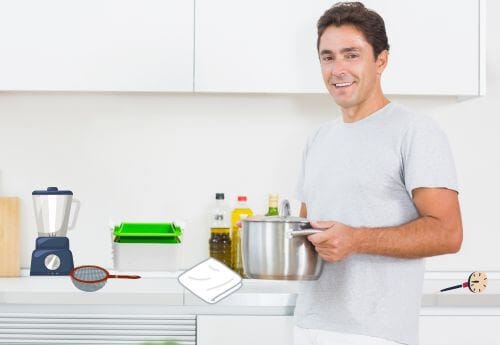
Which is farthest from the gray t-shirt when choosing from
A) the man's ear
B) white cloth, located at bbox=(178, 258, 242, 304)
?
white cloth, located at bbox=(178, 258, 242, 304)

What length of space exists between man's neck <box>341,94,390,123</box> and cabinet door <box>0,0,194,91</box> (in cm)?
78

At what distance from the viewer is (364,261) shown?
1.56 metres

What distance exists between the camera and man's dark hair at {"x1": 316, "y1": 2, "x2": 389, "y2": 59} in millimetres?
1638

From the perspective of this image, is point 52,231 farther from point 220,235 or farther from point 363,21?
point 363,21

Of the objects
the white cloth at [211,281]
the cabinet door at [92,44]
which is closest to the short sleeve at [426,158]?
the white cloth at [211,281]

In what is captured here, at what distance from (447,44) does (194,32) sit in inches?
29.9

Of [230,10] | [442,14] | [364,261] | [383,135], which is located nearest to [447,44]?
[442,14]

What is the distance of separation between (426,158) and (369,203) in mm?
148

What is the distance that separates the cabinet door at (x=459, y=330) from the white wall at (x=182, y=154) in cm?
60

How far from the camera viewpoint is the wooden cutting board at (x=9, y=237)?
97.0 inches

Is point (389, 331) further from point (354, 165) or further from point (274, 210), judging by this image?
point (274, 210)

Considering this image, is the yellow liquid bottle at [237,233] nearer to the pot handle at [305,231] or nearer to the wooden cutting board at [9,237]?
the wooden cutting board at [9,237]

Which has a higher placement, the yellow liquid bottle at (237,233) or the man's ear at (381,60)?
the man's ear at (381,60)

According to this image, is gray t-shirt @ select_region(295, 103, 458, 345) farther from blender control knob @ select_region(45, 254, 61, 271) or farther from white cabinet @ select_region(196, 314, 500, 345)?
blender control knob @ select_region(45, 254, 61, 271)
